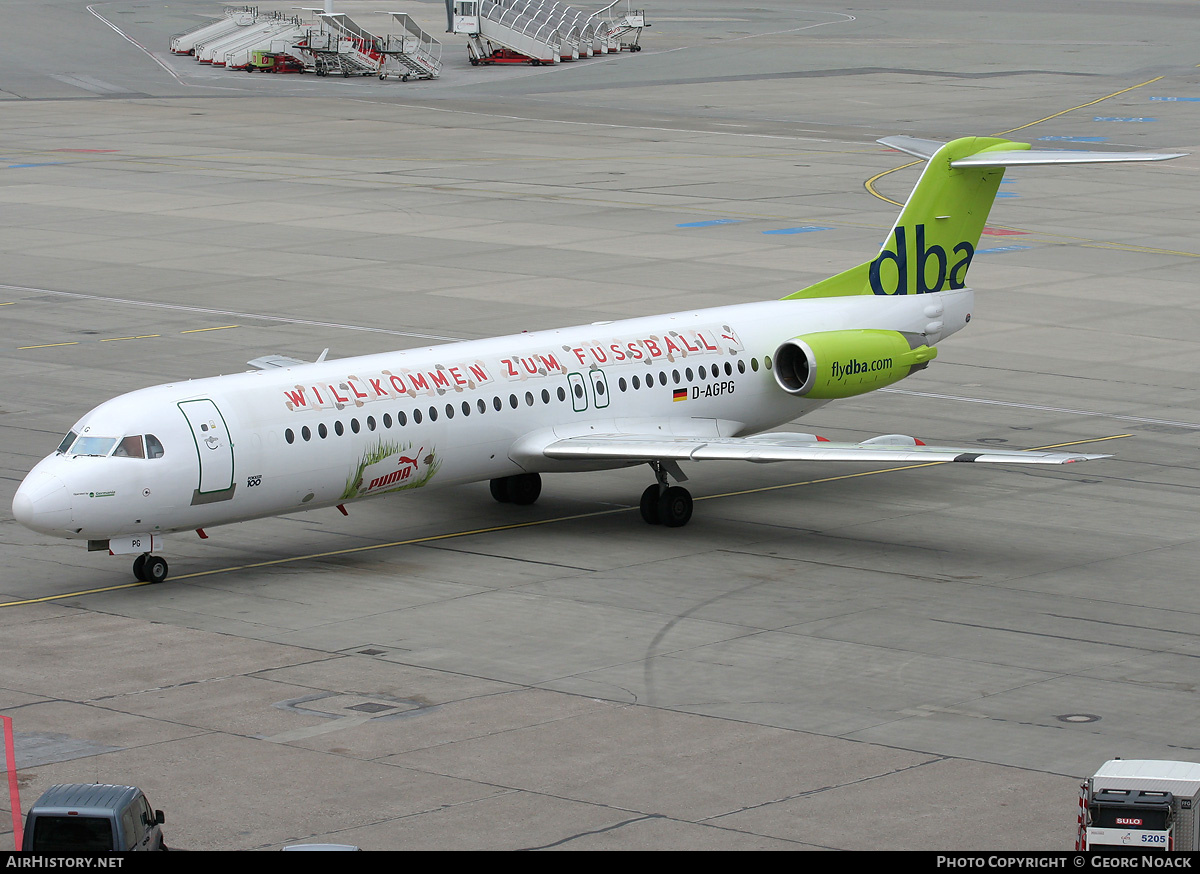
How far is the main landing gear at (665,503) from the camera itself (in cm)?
2872

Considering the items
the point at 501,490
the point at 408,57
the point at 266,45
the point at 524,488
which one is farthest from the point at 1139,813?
the point at 266,45

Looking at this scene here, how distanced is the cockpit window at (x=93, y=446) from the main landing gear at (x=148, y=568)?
66.8 inches

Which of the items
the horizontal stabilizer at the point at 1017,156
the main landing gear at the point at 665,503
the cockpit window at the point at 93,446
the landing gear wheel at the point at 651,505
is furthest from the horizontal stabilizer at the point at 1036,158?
the cockpit window at the point at 93,446

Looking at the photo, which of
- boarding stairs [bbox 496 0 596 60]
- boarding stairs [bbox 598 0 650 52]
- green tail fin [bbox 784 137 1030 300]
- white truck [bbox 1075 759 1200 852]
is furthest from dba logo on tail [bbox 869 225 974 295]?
boarding stairs [bbox 598 0 650 52]

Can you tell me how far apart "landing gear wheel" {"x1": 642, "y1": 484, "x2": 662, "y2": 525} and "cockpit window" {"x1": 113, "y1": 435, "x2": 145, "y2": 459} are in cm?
812

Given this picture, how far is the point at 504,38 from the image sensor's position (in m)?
109

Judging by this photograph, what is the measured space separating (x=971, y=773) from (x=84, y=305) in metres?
33.6

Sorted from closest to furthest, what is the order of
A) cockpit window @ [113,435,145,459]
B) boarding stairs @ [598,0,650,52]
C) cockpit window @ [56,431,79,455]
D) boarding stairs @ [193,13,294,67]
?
cockpit window @ [113,435,145,459]
cockpit window @ [56,431,79,455]
boarding stairs @ [193,13,294,67]
boarding stairs @ [598,0,650,52]

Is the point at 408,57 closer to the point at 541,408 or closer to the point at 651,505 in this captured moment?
the point at 541,408

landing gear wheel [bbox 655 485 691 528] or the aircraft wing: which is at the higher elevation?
A: the aircraft wing

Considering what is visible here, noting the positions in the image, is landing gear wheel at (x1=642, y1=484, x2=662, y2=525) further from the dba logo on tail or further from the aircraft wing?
the dba logo on tail

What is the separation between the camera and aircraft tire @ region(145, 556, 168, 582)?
25609 mm

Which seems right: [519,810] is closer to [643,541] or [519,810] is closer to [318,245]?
[643,541]

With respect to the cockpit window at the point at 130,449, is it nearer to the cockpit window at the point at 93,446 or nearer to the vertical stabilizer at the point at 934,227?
the cockpit window at the point at 93,446
